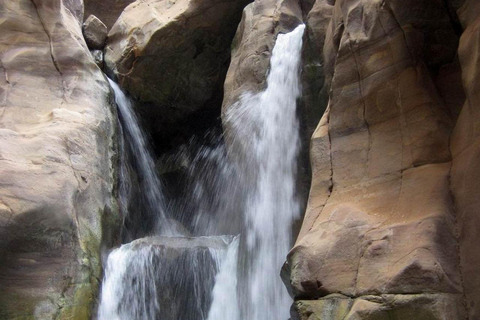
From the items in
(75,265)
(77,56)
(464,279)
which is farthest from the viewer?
(77,56)

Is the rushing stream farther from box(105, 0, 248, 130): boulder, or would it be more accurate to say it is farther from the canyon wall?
box(105, 0, 248, 130): boulder

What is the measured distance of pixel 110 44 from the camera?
12898 millimetres

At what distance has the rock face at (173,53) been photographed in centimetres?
1218

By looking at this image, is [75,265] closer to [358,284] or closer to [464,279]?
[358,284]

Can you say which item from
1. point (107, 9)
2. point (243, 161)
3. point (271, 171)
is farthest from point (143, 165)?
point (107, 9)

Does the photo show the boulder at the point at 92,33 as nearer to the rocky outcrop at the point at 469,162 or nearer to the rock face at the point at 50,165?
the rock face at the point at 50,165

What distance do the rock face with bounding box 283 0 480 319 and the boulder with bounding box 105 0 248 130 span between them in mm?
5764

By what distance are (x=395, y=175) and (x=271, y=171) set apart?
3551 mm

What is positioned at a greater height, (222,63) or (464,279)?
(222,63)

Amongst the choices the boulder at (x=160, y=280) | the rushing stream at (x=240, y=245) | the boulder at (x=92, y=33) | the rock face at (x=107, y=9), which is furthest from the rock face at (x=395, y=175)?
the rock face at (x=107, y=9)

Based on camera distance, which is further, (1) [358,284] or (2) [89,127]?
(2) [89,127]

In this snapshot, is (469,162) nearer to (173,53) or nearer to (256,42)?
(256,42)

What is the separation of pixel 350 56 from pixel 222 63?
6.72 metres

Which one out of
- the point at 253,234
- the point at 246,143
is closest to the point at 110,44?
the point at 246,143
